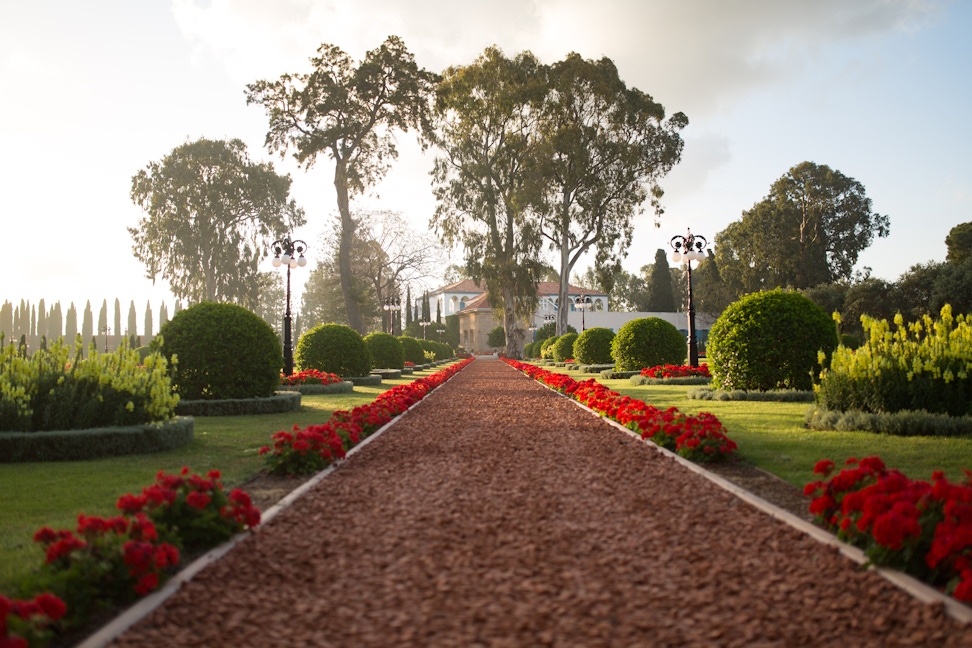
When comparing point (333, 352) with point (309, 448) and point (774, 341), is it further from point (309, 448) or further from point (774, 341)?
point (309, 448)

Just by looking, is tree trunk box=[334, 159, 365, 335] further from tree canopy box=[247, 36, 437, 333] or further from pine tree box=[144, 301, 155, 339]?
pine tree box=[144, 301, 155, 339]

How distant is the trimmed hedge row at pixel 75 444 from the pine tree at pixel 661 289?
58.4 m

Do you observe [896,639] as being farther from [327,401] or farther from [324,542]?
[327,401]

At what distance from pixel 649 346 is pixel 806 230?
36380 mm

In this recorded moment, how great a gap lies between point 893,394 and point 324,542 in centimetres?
737

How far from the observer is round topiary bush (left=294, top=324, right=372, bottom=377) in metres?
20.3

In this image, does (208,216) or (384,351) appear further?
(208,216)

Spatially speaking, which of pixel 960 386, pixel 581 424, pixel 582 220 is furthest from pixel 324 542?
pixel 582 220

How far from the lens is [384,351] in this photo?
27.7 metres

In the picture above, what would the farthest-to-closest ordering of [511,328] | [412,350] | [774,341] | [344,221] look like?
[511,328], [412,350], [344,221], [774,341]

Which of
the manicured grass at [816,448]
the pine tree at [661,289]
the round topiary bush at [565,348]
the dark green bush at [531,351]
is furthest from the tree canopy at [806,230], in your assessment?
the manicured grass at [816,448]

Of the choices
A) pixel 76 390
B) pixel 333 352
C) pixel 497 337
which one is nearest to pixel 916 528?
pixel 76 390

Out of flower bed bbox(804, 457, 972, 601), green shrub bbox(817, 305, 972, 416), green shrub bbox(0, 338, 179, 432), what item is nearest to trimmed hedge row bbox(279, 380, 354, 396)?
green shrub bbox(0, 338, 179, 432)

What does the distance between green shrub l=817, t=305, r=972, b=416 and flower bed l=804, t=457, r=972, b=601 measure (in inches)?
195
